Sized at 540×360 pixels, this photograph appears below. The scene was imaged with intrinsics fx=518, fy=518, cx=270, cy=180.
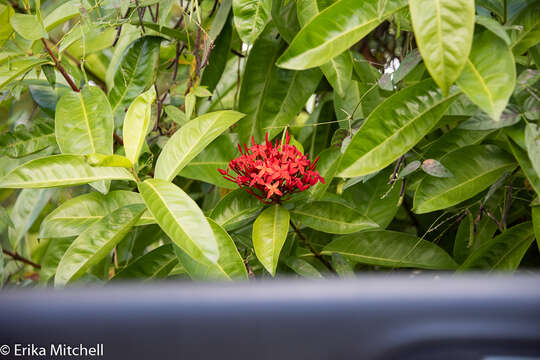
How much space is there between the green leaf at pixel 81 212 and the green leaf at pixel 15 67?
8.6 inches

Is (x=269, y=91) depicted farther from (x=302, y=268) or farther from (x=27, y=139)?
(x=27, y=139)

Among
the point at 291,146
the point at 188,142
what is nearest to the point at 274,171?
the point at 291,146

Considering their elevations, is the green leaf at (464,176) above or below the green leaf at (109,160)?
below

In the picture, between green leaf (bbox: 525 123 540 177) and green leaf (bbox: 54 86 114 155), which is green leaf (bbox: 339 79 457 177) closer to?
green leaf (bbox: 525 123 540 177)

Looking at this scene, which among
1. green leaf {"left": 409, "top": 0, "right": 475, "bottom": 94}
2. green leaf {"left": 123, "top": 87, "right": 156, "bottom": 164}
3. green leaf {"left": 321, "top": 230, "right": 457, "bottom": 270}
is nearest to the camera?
green leaf {"left": 409, "top": 0, "right": 475, "bottom": 94}

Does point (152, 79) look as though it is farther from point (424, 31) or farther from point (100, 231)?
point (424, 31)

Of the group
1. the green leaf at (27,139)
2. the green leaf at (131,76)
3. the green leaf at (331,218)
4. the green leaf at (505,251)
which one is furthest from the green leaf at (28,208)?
the green leaf at (505,251)

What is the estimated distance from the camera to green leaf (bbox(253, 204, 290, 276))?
0.73 meters

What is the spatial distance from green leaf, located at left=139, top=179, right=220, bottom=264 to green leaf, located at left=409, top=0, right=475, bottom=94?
0.32m

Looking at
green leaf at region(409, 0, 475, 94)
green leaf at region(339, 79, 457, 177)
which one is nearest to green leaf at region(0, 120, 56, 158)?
green leaf at region(339, 79, 457, 177)

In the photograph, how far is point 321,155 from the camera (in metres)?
0.92

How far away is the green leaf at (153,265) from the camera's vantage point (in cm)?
87

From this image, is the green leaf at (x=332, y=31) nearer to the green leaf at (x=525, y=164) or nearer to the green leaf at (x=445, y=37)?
the green leaf at (x=445, y=37)

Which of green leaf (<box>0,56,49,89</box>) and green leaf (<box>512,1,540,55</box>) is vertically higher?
green leaf (<box>512,1,540,55</box>)
